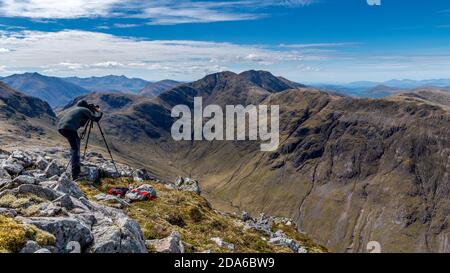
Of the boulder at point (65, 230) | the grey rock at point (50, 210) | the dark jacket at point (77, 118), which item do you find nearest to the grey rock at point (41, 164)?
the dark jacket at point (77, 118)

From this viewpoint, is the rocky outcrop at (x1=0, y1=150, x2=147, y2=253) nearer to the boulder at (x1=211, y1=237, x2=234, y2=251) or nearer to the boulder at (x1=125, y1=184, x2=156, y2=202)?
the boulder at (x1=211, y1=237, x2=234, y2=251)

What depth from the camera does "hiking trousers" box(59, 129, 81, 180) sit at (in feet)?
108

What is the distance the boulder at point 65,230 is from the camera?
17750 millimetres

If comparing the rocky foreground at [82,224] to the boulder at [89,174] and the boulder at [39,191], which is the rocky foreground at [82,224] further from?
the boulder at [89,174]

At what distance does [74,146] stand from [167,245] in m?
16.9

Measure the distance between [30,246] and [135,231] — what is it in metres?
5.50

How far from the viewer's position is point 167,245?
21.7m

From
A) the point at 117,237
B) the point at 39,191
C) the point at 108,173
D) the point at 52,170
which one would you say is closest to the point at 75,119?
the point at 52,170

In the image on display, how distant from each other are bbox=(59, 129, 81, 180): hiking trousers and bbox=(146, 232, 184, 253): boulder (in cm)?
1439

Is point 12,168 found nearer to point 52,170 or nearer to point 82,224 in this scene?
point 52,170

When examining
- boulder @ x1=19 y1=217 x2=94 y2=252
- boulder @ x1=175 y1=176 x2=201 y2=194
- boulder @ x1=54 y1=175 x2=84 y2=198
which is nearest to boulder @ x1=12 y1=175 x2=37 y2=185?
boulder @ x1=54 y1=175 x2=84 y2=198
